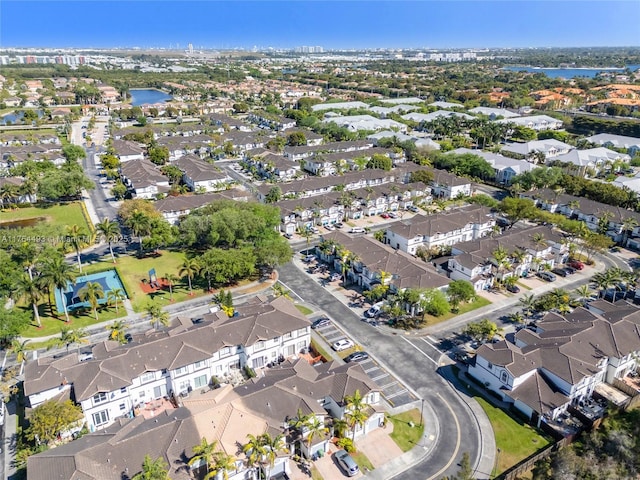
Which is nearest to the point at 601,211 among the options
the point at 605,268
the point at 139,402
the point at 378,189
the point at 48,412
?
the point at 605,268

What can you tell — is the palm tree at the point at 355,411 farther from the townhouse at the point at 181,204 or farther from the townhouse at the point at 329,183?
the townhouse at the point at 329,183

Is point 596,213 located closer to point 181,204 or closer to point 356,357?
point 356,357

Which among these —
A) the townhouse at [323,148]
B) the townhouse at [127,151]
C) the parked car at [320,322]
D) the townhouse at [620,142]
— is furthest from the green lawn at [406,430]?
the townhouse at [620,142]

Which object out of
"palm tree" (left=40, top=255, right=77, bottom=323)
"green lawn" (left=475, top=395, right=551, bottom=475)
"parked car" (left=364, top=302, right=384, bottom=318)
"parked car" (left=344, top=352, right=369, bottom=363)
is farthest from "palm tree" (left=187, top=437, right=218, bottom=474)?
"palm tree" (left=40, top=255, right=77, bottom=323)

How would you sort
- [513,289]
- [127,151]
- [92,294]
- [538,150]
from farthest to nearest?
[538,150]
[127,151]
[513,289]
[92,294]

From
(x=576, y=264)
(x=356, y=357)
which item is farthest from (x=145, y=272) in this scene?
(x=576, y=264)
